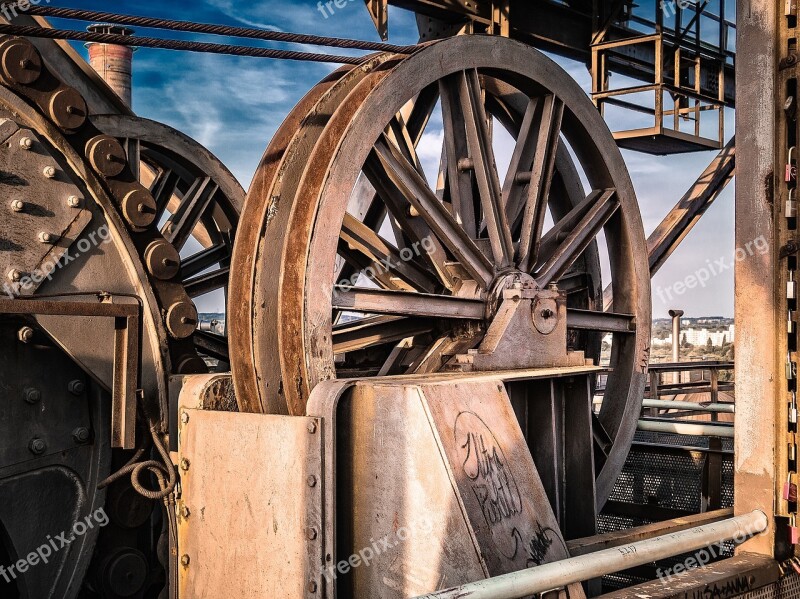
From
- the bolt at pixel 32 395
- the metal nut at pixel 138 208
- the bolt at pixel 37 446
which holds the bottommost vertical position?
the bolt at pixel 37 446

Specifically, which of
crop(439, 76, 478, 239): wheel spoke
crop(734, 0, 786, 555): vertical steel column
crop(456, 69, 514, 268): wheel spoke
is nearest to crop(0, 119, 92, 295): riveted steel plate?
crop(439, 76, 478, 239): wheel spoke

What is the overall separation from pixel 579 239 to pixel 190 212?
303 centimetres

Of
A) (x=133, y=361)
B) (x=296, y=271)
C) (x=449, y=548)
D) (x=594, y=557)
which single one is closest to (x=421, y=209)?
(x=296, y=271)

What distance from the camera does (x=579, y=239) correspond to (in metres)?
6.82

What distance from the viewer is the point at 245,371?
484 cm

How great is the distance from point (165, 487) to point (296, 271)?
130 cm

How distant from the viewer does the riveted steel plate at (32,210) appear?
17.8ft

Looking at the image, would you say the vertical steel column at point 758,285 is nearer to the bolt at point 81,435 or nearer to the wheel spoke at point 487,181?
the wheel spoke at point 487,181

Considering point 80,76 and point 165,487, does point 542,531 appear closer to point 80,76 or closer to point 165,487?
point 165,487

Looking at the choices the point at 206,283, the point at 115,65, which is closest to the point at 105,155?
the point at 206,283

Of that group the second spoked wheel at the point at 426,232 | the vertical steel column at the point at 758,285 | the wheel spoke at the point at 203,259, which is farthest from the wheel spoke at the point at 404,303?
the wheel spoke at the point at 203,259

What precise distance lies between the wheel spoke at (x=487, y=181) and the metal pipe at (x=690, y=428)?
161 centimetres

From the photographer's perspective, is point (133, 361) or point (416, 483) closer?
point (416, 483)

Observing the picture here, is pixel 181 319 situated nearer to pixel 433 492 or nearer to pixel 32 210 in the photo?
pixel 32 210
